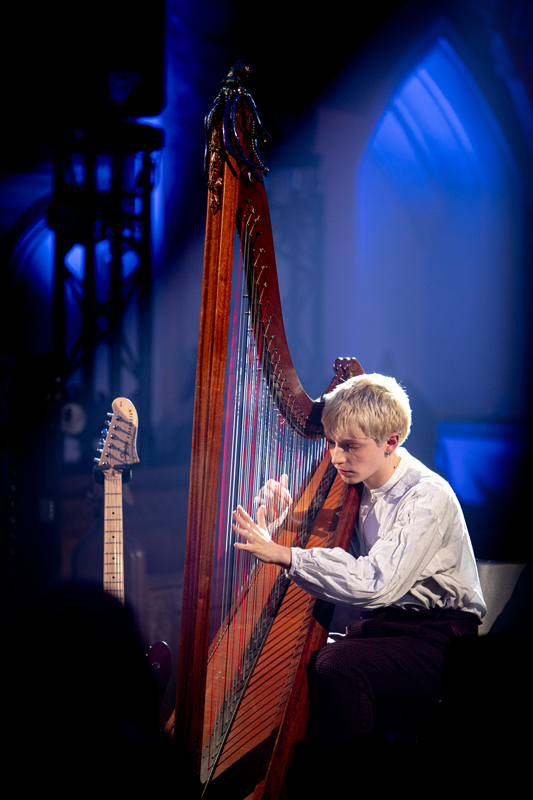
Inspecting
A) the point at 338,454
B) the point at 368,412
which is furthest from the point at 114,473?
the point at 368,412

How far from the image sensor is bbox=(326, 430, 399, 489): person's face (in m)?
1.53

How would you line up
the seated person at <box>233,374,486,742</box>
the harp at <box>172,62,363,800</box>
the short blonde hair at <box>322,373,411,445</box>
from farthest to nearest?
1. the short blonde hair at <box>322,373,411,445</box>
2. the seated person at <box>233,374,486,742</box>
3. the harp at <box>172,62,363,800</box>

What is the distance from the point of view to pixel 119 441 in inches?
78.0

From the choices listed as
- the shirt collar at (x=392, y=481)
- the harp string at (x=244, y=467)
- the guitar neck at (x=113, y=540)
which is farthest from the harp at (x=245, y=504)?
the guitar neck at (x=113, y=540)

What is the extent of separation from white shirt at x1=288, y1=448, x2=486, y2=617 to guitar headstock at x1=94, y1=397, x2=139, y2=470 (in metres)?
0.88

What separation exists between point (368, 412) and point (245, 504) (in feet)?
1.40

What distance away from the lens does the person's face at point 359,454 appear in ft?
5.03

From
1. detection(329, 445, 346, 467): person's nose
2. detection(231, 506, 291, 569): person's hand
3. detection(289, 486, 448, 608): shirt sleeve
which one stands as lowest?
detection(289, 486, 448, 608): shirt sleeve

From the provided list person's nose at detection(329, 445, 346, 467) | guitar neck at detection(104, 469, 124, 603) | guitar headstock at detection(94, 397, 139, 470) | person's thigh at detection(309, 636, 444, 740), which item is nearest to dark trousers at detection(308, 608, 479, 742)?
person's thigh at detection(309, 636, 444, 740)

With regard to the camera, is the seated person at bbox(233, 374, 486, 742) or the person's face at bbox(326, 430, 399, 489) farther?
the person's face at bbox(326, 430, 399, 489)


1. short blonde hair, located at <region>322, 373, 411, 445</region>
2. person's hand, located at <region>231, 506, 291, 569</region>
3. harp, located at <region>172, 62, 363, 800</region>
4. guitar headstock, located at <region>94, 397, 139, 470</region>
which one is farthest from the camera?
guitar headstock, located at <region>94, 397, 139, 470</region>

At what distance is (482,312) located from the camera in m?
3.36

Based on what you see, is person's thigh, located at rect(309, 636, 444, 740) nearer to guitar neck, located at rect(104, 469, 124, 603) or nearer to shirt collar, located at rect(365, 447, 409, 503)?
shirt collar, located at rect(365, 447, 409, 503)

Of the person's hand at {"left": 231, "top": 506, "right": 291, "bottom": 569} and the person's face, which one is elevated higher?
the person's face
